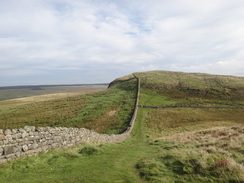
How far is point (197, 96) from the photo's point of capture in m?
59.0

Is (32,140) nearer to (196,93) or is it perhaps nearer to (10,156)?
(10,156)

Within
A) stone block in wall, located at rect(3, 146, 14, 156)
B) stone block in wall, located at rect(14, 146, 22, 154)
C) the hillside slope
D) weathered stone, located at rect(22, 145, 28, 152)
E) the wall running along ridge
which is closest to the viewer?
stone block in wall, located at rect(3, 146, 14, 156)

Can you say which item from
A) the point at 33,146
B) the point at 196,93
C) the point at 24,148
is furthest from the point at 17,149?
the point at 196,93

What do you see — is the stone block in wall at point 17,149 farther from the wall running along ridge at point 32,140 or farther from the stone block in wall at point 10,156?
the stone block in wall at point 10,156

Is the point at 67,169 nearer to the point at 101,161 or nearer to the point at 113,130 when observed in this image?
the point at 101,161

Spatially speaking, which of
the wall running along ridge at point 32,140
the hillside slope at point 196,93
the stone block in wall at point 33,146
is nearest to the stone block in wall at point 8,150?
the wall running along ridge at point 32,140

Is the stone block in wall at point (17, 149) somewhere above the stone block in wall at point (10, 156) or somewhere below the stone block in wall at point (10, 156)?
above

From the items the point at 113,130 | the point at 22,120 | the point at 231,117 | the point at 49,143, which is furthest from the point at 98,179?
the point at 231,117

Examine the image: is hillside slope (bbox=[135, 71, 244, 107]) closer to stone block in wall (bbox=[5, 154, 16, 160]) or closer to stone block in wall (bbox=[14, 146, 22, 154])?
stone block in wall (bbox=[14, 146, 22, 154])

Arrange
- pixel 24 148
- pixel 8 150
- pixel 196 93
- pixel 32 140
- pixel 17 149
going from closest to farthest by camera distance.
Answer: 1. pixel 8 150
2. pixel 17 149
3. pixel 24 148
4. pixel 32 140
5. pixel 196 93

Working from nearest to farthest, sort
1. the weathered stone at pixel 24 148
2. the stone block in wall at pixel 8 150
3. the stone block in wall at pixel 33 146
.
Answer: the stone block in wall at pixel 8 150
the weathered stone at pixel 24 148
the stone block in wall at pixel 33 146

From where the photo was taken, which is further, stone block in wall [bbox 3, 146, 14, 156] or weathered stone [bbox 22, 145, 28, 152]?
weathered stone [bbox 22, 145, 28, 152]

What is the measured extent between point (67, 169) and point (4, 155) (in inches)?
129

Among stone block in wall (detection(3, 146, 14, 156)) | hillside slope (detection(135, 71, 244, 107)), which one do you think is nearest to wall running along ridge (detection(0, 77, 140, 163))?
stone block in wall (detection(3, 146, 14, 156))
